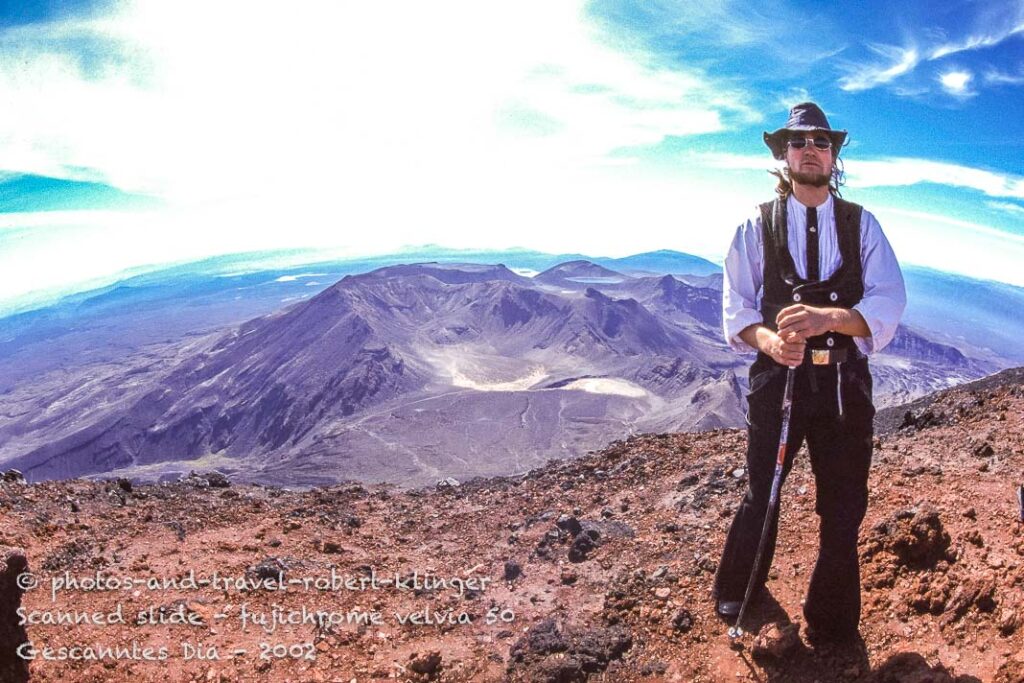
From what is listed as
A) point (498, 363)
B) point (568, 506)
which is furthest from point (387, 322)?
point (568, 506)

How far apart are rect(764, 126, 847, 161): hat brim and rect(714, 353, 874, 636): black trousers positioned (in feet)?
3.55

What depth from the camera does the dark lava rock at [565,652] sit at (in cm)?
350

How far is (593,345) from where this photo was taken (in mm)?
132125

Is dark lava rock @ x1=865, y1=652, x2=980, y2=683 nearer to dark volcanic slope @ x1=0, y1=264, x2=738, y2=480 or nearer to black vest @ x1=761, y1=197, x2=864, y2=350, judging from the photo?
black vest @ x1=761, y1=197, x2=864, y2=350

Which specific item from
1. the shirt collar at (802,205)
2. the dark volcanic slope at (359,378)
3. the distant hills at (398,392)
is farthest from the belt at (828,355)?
the dark volcanic slope at (359,378)

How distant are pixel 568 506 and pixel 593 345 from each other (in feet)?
414

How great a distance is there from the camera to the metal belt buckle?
272 cm

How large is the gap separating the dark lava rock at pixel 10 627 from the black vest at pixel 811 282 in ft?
15.5

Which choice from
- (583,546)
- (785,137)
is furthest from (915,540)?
(583,546)

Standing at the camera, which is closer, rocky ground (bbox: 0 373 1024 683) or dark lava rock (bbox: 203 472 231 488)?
rocky ground (bbox: 0 373 1024 683)

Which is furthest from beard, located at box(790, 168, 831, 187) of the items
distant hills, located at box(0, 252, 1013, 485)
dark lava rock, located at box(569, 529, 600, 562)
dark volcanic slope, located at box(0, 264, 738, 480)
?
dark volcanic slope, located at box(0, 264, 738, 480)

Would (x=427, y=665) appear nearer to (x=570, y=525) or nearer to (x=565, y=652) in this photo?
(x=565, y=652)

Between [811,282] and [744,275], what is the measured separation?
0.31 metres

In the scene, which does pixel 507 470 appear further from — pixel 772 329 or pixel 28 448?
pixel 28 448
